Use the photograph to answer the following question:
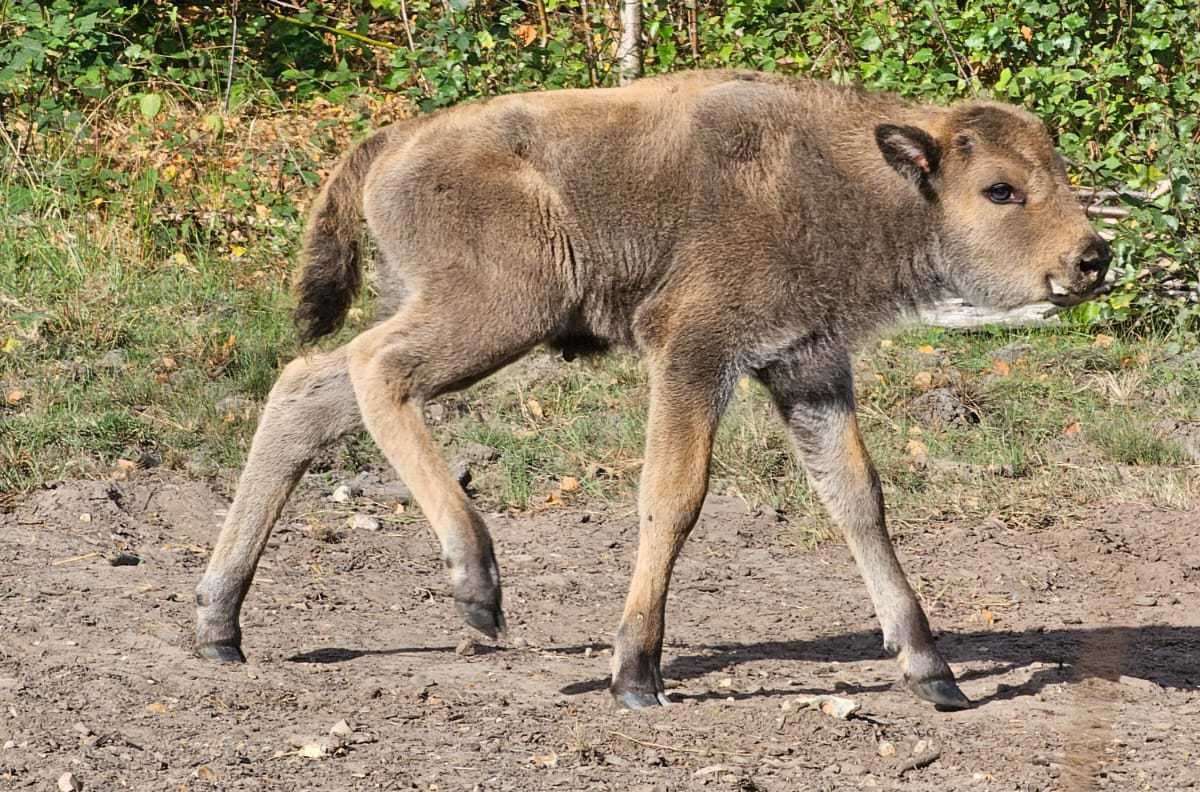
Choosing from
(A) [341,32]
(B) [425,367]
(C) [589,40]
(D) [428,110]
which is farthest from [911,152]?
(A) [341,32]

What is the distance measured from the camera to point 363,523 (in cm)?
770

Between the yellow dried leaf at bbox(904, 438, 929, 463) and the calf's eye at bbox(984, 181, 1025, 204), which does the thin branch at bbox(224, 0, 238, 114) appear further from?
the calf's eye at bbox(984, 181, 1025, 204)

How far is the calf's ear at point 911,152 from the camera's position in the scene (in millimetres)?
5836

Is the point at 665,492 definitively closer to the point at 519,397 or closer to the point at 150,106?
the point at 519,397

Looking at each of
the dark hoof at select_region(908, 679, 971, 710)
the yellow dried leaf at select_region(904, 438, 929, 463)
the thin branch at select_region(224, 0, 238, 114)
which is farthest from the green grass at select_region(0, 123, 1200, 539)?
the dark hoof at select_region(908, 679, 971, 710)

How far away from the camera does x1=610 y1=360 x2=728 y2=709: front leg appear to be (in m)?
5.53

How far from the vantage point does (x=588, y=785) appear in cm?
479

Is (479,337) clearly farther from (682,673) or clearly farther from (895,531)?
(895,531)

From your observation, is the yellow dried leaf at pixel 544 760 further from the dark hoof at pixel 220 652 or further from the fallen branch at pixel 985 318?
the fallen branch at pixel 985 318

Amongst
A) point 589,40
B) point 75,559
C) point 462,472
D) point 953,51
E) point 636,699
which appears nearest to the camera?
point 636,699

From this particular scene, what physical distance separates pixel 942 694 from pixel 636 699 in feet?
3.33

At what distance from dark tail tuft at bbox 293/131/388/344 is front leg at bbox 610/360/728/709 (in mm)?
1181

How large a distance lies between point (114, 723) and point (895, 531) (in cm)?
379

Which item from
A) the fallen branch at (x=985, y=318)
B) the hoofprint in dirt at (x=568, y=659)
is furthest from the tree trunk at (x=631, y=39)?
the hoofprint in dirt at (x=568, y=659)
